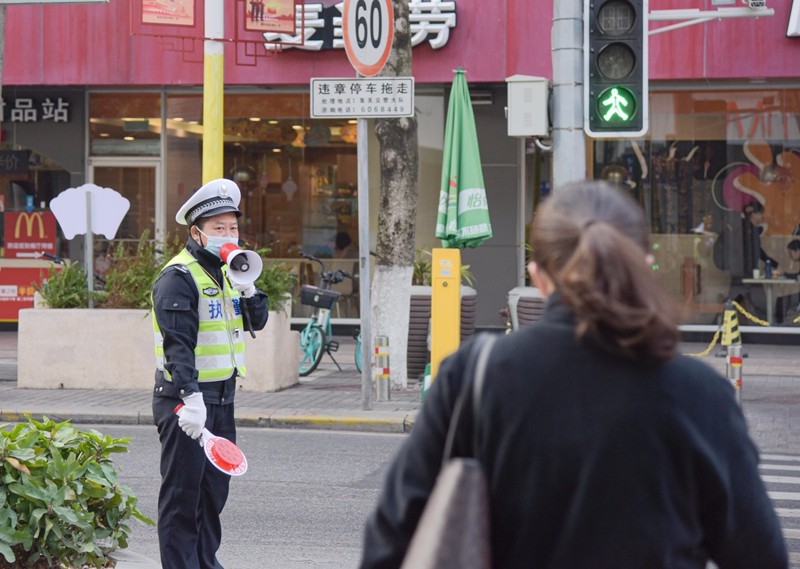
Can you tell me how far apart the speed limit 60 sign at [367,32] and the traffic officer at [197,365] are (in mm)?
5826

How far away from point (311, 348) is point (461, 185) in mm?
3461

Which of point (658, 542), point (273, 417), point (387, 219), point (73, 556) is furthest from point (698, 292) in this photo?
point (658, 542)

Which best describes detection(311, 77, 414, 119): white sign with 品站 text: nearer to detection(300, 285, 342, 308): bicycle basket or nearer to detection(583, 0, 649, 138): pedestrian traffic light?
detection(583, 0, 649, 138): pedestrian traffic light

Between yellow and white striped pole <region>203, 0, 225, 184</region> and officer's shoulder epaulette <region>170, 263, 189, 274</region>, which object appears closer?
officer's shoulder epaulette <region>170, 263, 189, 274</region>

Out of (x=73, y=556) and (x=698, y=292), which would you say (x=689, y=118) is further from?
(x=73, y=556)

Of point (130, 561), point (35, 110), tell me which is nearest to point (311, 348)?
point (35, 110)

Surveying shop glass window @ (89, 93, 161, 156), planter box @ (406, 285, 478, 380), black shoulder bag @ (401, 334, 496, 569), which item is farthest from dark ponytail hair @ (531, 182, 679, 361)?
shop glass window @ (89, 93, 161, 156)

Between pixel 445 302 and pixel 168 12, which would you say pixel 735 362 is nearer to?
pixel 445 302

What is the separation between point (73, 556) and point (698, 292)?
14.4m

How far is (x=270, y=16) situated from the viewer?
47.4 feet

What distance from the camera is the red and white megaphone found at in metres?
5.42

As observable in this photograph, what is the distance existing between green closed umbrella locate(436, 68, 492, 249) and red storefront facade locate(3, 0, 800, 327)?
4489 mm

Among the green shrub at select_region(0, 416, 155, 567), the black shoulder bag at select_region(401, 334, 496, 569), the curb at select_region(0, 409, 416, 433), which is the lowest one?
the curb at select_region(0, 409, 416, 433)

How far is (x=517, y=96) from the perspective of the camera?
9.84 metres
